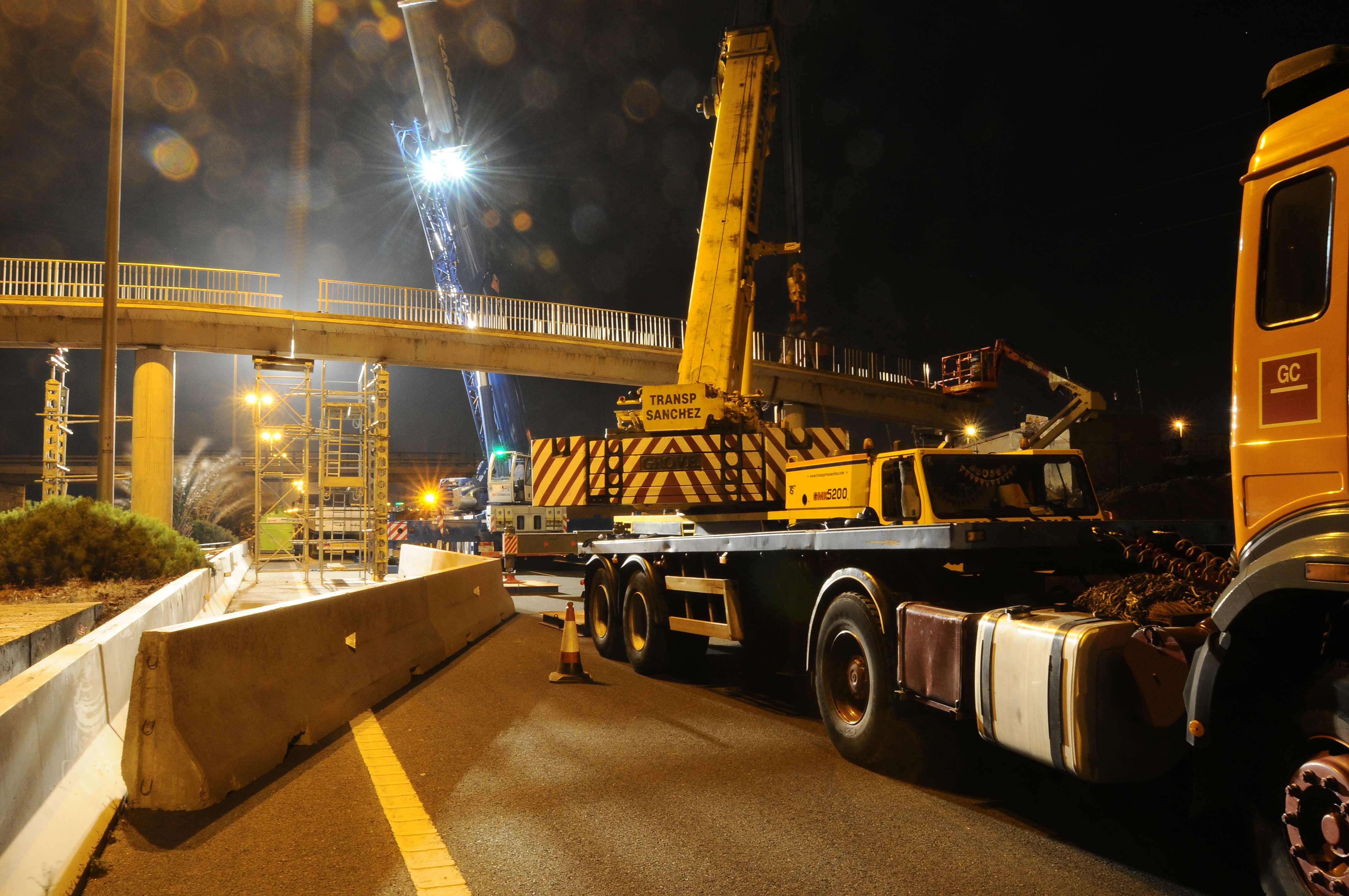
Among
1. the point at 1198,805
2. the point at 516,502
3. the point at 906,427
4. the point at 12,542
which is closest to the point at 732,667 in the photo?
the point at 1198,805

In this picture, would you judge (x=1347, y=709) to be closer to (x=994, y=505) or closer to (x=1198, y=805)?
(x=1198, y=805)

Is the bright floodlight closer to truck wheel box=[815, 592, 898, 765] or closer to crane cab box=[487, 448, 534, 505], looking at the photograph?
crane cab box=[487, 448, 534, 505]

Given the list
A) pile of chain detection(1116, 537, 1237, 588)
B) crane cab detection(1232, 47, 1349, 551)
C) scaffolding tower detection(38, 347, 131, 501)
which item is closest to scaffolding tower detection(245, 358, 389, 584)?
scaffolding tower detection(38, 347, 131, 501)

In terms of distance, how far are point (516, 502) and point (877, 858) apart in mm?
26691

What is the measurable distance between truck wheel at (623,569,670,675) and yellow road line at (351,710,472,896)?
3367mm

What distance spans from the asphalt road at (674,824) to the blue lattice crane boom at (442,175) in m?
49.7

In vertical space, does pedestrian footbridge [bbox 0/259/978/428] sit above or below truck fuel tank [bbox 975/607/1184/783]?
above

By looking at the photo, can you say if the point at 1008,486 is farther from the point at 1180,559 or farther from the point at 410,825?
the point at 410,825

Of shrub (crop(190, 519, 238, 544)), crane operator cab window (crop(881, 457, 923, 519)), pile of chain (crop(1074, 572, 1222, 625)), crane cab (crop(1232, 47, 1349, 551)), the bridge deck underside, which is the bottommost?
shrub (crop(190, 519, 238, 544))

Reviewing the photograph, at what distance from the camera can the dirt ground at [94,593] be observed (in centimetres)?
1185

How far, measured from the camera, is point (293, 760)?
20.0 ft

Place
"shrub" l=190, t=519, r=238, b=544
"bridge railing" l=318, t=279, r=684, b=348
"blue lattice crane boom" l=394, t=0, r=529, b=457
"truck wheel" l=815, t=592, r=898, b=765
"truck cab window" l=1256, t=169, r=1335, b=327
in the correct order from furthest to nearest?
1. "blue lattice crane boom" l=394, t=0, r=529, b=457
2. "shrub" l=190, t=519, r=238, b=544
3. "bridge railing" l=318, t=279, r=684, b=348
4. "truck wheel" l=815, t=592, r=898, b=765
5. "truck cab window" l=1256, t=169, r=1335, b=327

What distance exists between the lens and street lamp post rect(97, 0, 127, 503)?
16.4 metres

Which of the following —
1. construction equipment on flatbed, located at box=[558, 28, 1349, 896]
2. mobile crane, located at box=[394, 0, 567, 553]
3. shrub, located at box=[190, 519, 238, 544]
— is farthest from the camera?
mobile crane, located at box=[394, 0, 567, 553]
